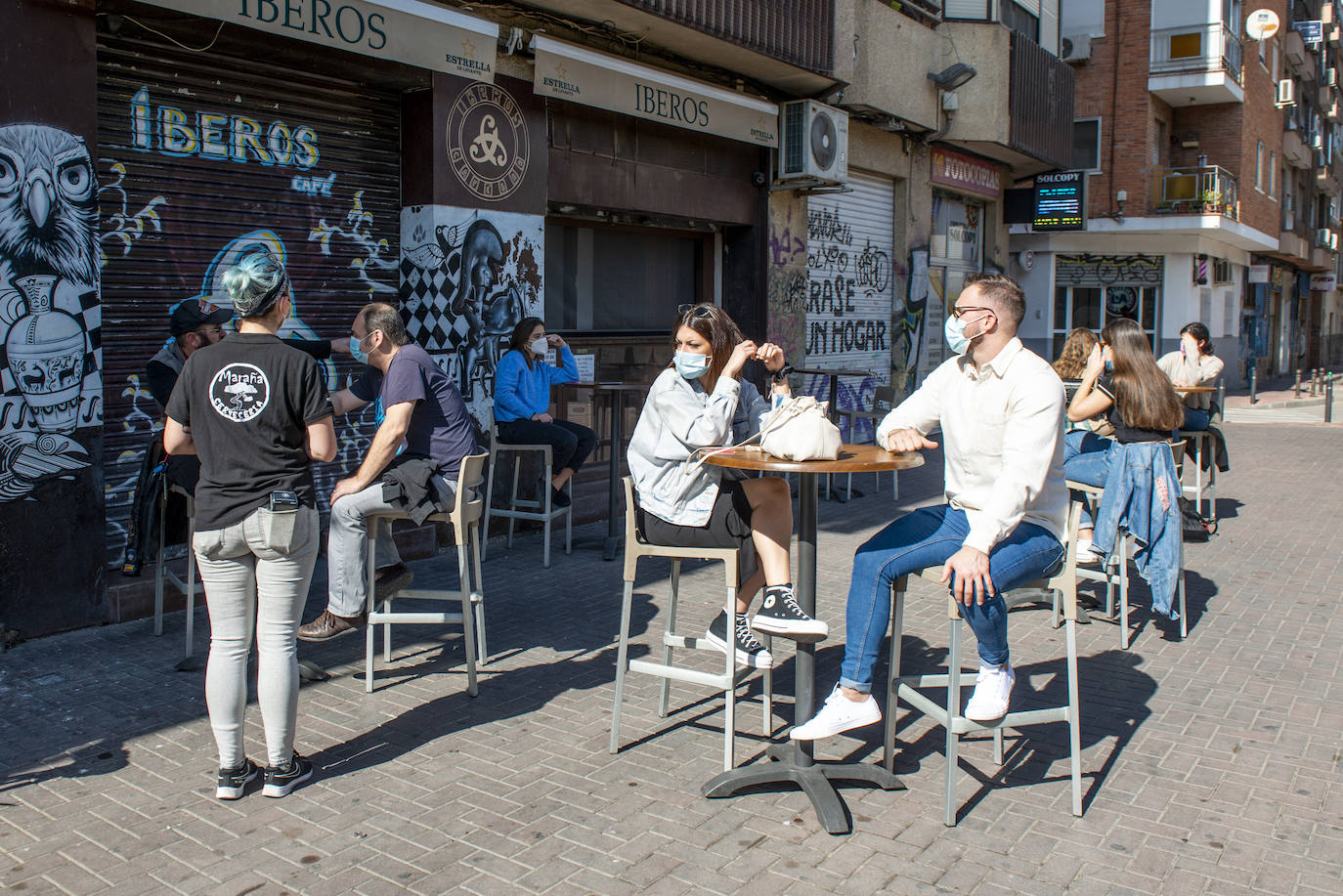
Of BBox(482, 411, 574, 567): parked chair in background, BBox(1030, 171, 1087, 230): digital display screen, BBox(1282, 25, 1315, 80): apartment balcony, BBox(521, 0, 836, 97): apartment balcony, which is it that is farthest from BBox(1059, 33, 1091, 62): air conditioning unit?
BBox(482, 411, 574, 567): parked chair in background

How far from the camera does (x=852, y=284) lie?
14195mm

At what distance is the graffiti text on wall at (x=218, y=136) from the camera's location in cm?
641

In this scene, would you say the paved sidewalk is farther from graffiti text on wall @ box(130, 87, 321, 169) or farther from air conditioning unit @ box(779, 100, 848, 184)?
air conditioning unit @ box(779, 100, 848, 184)

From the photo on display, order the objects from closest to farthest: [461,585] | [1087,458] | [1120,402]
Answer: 1. [461,585]
2. [1120,402]
3. [1087,458]

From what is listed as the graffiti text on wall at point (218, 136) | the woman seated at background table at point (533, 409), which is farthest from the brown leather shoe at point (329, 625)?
the graffiti text on wall at point (218, 136)

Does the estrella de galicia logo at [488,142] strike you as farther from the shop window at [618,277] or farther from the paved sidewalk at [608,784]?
the paved sidewalk at [608,784]

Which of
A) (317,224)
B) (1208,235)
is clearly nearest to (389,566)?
(317,224)

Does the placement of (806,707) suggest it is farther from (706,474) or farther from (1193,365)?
(1193,365)

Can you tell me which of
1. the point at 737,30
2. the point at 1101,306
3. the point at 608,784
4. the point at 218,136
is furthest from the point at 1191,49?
the point at 608,784

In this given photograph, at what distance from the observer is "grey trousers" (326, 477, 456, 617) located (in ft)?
16.0

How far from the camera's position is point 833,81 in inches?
463

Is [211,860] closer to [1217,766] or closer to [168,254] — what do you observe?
[1217,766]

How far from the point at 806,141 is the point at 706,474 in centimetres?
824

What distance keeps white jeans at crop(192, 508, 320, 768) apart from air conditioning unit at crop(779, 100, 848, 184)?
8859 millimetres
